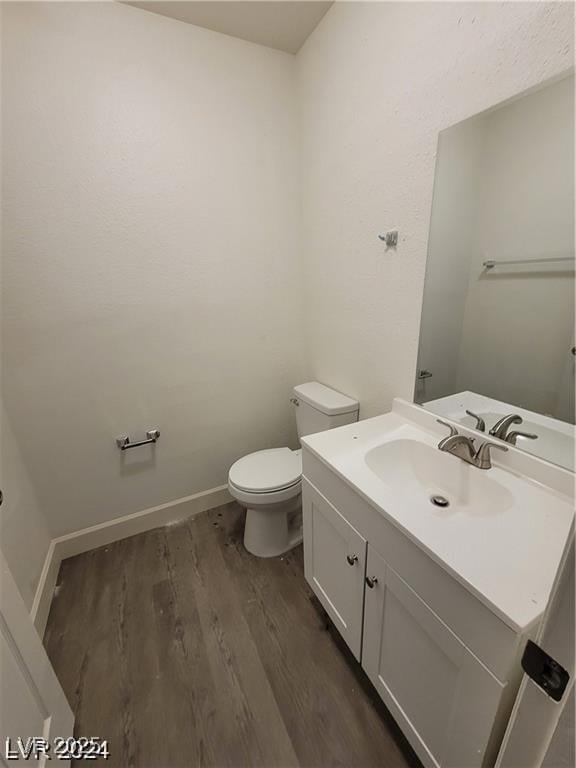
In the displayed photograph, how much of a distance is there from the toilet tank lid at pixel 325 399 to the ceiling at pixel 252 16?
62.9 inches

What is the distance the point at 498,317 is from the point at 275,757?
4.93 feet

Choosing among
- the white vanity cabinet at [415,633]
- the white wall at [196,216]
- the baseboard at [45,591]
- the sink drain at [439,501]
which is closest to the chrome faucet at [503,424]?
the sink drain at [439,501]

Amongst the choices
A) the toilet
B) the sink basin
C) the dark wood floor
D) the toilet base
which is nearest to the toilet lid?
the toilet

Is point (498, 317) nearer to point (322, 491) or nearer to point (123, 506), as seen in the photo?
point (322, 491)

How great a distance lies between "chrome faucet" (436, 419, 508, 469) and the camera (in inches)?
36.8

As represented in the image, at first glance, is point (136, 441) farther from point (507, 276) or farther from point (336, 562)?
Result: point (507, 276)

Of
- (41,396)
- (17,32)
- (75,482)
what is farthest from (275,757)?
(17,32)

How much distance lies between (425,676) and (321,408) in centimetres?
101

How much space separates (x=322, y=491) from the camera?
1.09m

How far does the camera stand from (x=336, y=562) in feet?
3.61

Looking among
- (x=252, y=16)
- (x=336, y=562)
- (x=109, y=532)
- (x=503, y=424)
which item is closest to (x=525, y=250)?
(x=503, y=424)

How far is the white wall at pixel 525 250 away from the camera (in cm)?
77

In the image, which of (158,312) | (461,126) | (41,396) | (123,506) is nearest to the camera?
(461,126)

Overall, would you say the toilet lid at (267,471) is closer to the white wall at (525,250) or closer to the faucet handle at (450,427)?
the faucet handle at (450,427)
